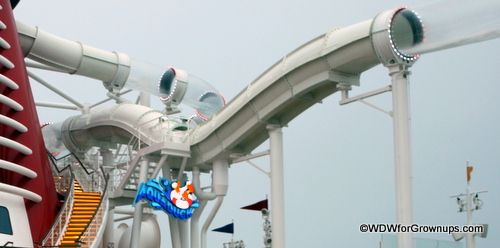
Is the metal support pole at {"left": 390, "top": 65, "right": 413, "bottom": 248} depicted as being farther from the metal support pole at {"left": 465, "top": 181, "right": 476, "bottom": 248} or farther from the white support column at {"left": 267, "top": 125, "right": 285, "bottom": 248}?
the white support column at {"left": 267, "top": 125, "right": 285, "bottom": 248}

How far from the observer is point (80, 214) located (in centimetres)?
3331

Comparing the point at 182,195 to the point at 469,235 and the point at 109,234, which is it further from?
the point at 469,235

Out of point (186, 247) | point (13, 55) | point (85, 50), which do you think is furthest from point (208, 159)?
point (13, 55)

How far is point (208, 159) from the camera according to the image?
37.4 metres

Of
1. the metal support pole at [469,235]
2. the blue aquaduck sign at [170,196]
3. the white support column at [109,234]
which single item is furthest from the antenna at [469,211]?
the white support column at [109,234]

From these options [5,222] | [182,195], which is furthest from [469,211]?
[5,222]

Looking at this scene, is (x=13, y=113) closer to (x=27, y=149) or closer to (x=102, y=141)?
(x=27, y=149)

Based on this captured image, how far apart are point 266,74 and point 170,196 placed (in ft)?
27.1

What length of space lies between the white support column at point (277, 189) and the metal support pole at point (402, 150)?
8032 mm

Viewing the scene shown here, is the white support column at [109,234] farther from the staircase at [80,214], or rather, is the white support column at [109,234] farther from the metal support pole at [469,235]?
the metal support pole at [469,235]

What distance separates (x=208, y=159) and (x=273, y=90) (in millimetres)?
6863

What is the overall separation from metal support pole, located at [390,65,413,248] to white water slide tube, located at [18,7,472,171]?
717mm

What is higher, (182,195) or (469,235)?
(182,195)

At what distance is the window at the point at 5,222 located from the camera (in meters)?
26.1
